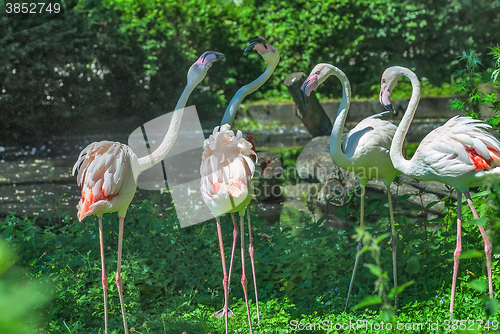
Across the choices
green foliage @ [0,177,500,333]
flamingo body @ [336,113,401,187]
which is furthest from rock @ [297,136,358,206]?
flamingo body @ [336,113,401,187]

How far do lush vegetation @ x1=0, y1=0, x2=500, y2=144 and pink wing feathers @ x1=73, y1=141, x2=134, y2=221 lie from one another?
6.64 m

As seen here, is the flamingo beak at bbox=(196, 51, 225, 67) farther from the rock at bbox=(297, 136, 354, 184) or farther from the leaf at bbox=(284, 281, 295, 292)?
the rock at bbox=(297, 136, 354, 184)

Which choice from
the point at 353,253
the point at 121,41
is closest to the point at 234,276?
the point at 353,253

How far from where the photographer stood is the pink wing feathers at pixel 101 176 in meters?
2.53

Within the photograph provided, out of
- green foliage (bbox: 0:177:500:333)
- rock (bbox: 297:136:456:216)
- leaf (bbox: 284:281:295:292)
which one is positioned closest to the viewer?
green foliage (bbox: 0:177:500:333)

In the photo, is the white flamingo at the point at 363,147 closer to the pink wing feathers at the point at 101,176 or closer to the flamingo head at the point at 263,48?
the flamingo head at the point at 263,48

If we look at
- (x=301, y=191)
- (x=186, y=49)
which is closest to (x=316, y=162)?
(x=301, y=191)

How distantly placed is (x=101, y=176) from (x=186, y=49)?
7.71 metres

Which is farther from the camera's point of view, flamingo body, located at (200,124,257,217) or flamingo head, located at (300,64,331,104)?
flamingo head, located at (300,64,331,104)

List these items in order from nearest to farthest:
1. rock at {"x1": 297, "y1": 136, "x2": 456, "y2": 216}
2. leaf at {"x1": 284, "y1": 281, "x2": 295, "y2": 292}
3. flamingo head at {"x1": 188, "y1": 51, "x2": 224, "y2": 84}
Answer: flamingo head at {"x1": 188, "y1": 51, "x2": 224, "y2": 84}, leaf at {"x1": 284, "y1": 281, "x2": 295, "y2": 292}, rock at {"x1": 297, "y1": 136, "x2": 456, "y2": 216}

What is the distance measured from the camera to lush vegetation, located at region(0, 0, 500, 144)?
868cm

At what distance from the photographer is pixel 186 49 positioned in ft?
32.2

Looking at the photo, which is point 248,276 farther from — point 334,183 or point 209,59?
point 334,183

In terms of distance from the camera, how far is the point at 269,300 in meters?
3.12
